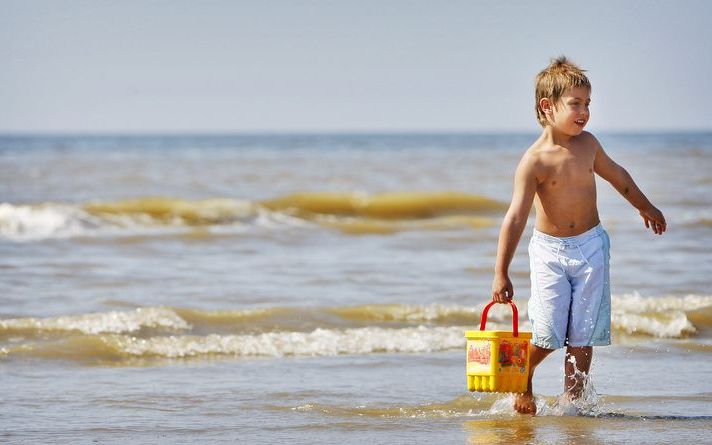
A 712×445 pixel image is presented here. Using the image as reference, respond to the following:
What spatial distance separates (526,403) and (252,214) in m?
11.6

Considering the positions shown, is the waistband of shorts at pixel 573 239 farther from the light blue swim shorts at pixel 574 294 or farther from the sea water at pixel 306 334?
the sea water at pixel 306 334

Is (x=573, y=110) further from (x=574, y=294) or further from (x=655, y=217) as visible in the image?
(x=574, y=294)

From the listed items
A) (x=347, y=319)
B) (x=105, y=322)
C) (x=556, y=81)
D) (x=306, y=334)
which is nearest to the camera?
(x=556, y=81)

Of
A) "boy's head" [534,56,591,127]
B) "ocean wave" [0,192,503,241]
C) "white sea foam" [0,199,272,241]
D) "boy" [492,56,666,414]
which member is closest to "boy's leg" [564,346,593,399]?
"boy" [492,56,666,414]

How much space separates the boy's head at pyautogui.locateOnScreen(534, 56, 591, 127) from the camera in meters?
4.69

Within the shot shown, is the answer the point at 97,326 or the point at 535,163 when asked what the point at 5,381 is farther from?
the point at 535,163

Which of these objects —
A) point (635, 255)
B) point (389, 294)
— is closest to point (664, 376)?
point (389, 294)

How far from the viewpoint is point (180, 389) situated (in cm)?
552

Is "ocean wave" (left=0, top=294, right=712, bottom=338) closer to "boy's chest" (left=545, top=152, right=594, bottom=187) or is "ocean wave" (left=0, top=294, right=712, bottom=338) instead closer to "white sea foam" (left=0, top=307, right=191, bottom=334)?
"white sea foam" (left=0, top=307, right=191, bottom=334)

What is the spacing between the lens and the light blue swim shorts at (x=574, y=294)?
4.72 m

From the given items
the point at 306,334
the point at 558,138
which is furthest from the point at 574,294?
the point at 306,334

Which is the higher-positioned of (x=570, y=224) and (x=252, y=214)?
(x=252, y=214)

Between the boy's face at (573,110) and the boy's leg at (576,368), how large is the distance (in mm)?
937

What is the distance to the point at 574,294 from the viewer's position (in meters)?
4.75
